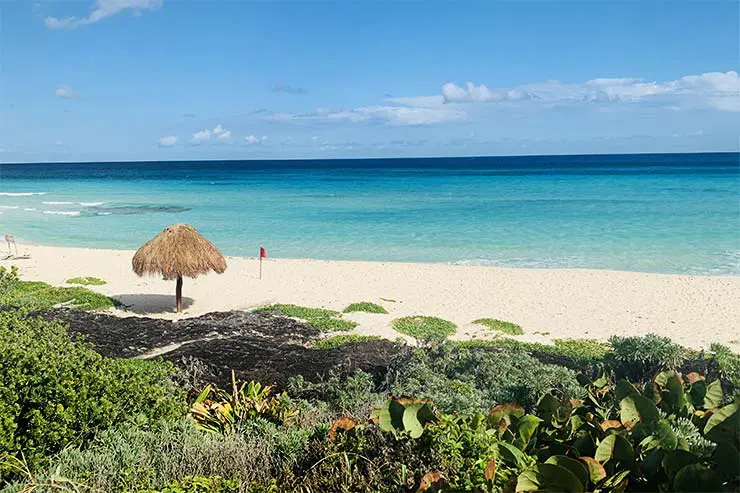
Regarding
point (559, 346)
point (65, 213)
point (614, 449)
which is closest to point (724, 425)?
point (614, 449)

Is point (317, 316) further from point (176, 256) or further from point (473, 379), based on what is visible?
point (473, 379)

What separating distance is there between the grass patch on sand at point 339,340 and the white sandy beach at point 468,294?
0.63m

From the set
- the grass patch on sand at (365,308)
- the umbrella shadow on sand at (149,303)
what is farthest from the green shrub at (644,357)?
the umbrella shadow on sand at (149,303)

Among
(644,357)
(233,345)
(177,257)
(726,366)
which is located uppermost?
(177,257)

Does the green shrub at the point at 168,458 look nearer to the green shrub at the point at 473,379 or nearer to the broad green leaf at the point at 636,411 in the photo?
the green shrub at the point at 473,379

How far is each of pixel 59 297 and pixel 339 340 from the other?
6.67 m

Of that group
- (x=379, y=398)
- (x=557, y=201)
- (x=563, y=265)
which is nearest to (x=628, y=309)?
(x=563, y=265)

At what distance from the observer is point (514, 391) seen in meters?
4.86

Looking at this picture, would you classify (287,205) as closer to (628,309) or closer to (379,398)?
(628,309)

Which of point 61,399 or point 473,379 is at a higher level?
point 61,399

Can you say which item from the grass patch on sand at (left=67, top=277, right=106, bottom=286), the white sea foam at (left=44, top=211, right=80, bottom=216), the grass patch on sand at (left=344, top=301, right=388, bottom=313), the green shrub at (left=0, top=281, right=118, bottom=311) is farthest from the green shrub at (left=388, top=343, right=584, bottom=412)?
the white sea foam at (left=44, top=211, right=80, bottom=216)

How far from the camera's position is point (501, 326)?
1180cm

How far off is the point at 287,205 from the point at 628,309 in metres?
32.5

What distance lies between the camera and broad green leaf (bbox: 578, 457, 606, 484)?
97.0 inches
